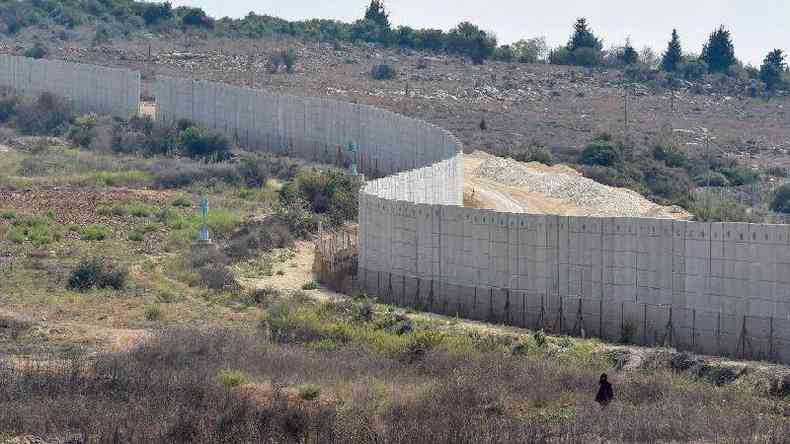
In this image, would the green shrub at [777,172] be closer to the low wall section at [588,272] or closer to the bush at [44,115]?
the bush at [44,115]

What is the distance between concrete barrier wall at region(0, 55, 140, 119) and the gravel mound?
2081cm

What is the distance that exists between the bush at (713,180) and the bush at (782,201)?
970 centimetres

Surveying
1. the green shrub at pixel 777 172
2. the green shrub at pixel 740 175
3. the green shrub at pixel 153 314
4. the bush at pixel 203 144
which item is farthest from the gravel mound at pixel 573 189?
the green shrub at pixel 153 314

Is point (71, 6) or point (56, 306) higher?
point (71, 6)

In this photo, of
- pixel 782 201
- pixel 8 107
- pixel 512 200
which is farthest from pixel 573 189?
pixel 8 107

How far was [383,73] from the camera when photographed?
334 feet

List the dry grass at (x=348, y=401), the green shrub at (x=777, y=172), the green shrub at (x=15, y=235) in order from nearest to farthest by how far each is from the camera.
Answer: the dry grass at (x=348, y=401) < the green shrub at (x=15, y=235) < the green shrub at (x=777, y=172)

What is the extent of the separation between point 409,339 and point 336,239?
1199 centimetres

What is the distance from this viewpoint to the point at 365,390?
73.0 feet

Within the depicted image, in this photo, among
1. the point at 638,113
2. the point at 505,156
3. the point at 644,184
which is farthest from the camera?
the point at 638,113

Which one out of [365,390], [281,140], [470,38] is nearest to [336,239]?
[365,390]

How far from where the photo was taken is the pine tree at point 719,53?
11588cm

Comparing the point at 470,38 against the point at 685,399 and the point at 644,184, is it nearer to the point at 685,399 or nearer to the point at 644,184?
the point at 644,184

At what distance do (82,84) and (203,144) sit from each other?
59.2 feet
